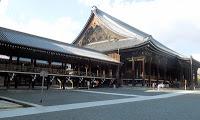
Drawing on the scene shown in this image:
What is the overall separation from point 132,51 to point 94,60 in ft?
31.4

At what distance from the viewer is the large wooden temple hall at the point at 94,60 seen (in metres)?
28.2

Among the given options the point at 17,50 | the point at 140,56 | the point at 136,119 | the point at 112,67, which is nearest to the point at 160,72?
the point at 140,56

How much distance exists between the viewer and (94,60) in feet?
118

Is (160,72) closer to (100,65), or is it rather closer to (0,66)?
(100,65)

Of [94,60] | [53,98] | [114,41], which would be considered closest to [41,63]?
[94,60]

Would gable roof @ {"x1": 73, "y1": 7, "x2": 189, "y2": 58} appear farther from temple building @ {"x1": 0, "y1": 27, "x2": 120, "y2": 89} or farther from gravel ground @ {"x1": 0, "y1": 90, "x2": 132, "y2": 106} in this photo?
gravel ground @ {"x1": 0, "y1": 90, "x2": 132, "y2": 106}

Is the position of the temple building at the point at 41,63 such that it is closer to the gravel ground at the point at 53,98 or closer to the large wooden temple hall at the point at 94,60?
the large wooden temple hall at the point at 94,60

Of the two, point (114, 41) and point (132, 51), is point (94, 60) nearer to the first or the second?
point (132, 51)

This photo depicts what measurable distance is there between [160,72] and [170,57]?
3548 millimetres

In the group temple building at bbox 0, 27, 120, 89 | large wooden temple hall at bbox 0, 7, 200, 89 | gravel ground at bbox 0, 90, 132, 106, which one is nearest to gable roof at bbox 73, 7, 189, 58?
large wooden temple hall at bbox 0, 7, 200, 89

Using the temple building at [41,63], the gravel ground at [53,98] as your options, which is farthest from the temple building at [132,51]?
the gravel ground at [53,98]

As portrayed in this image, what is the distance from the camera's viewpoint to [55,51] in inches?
1178

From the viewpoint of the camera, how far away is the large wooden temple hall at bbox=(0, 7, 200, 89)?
28.2 metres

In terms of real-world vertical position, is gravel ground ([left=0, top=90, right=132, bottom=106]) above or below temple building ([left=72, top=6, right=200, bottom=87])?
below
